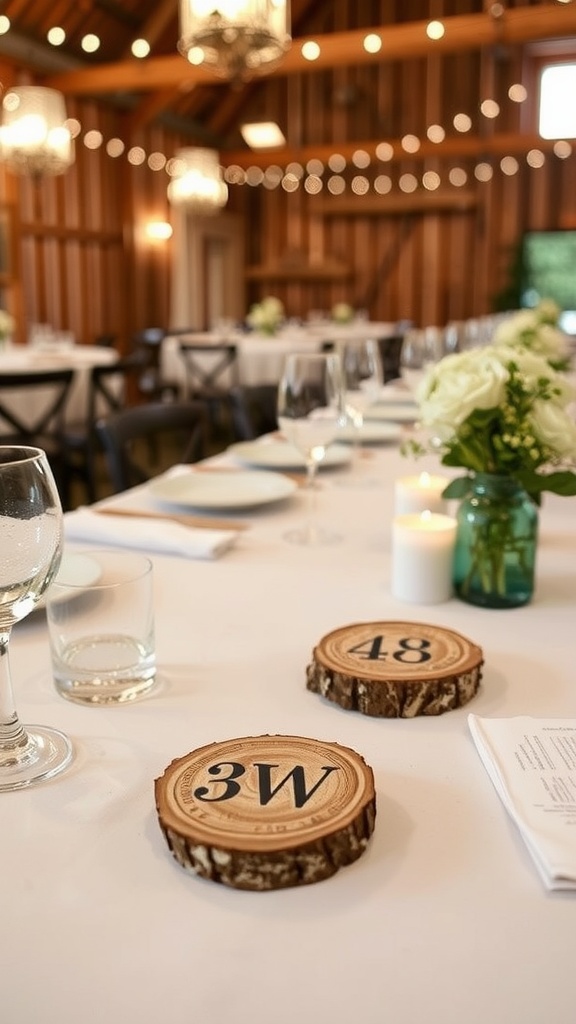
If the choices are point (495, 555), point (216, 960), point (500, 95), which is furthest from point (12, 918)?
point (500, 95)

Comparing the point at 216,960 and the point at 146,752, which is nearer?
the point at 216,960

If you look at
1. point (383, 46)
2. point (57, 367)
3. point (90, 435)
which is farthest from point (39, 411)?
point (383, 46)

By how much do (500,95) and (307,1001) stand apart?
14.1 meters

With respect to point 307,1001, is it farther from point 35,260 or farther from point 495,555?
point 35,260

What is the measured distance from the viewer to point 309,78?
13484 millimetres

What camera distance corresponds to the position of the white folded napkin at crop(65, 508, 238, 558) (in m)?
1.40

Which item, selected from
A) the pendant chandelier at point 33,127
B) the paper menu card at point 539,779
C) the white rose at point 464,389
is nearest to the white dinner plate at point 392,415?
the white rose at point 464,389

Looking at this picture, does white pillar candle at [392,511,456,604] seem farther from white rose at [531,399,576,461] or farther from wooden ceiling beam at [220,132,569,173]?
wooden ceiling beam at [220,132,569,173]

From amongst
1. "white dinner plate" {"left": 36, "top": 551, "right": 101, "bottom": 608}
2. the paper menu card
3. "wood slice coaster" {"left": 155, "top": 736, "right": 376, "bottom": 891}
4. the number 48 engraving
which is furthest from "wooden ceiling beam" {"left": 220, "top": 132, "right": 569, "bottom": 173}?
"wood slice coaster" {"left": 155, "top": 736, "right": 376, "bottom": 891}

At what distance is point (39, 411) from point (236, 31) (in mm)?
2169

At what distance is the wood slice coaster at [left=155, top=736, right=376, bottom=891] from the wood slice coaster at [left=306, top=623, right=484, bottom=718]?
151mm

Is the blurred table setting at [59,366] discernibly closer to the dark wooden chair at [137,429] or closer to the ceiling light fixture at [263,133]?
the dark wooden chair at [137,429]

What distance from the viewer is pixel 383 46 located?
26.5 ft

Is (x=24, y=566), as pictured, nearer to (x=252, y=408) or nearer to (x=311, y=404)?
(x=311, y=404)
